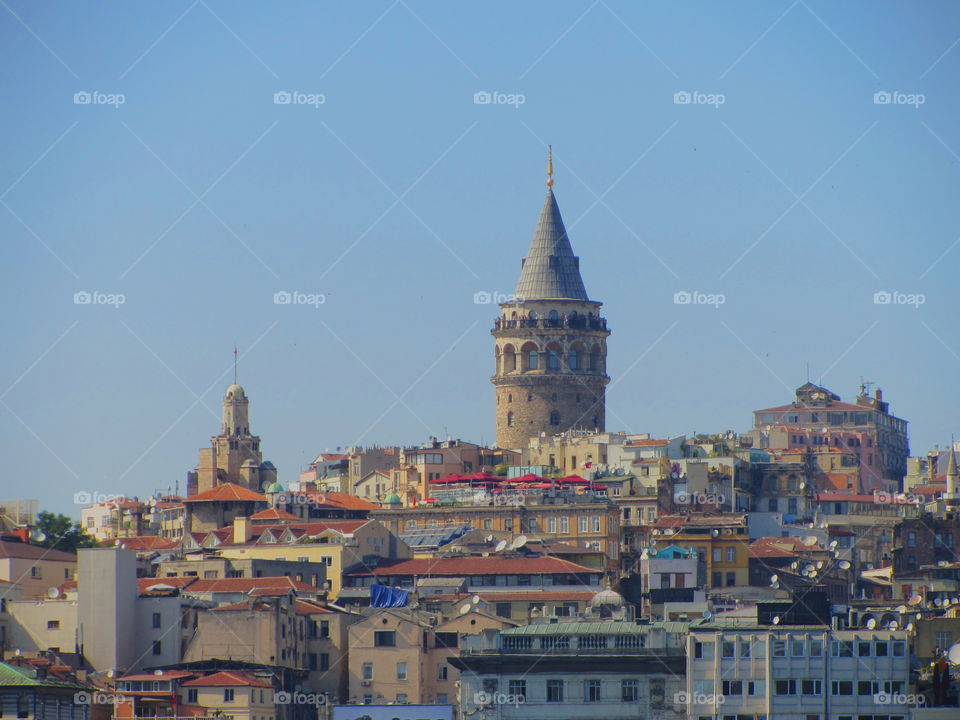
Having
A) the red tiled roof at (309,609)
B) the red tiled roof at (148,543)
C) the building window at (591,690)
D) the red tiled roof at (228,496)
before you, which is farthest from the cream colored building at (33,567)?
the building window at (591,690)

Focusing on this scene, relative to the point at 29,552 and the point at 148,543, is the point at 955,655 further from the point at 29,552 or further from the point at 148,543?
the point at 148,543

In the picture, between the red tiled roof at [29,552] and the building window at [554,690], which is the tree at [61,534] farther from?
the building window at [554,690]

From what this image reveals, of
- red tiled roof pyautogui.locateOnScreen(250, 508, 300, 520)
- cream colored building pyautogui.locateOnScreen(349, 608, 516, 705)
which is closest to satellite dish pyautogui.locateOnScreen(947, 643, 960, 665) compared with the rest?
cream colored building pyautogui.locateOnScreen(349, 608, 516, 705)

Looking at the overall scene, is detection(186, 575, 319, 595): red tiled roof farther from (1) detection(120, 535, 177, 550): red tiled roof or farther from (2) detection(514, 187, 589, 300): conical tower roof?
(2) detection(514, 187, 589, 300): conical tower roof

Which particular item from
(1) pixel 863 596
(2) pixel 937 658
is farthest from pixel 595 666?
(1) pixel 863 596

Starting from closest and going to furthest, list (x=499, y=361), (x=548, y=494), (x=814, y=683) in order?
(x=814, y=683) → (x=548, y=494) → (x=499, y=361)

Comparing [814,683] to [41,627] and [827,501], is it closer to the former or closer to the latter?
[41,627]

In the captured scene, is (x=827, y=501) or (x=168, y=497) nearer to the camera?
(x=827, y=501)
